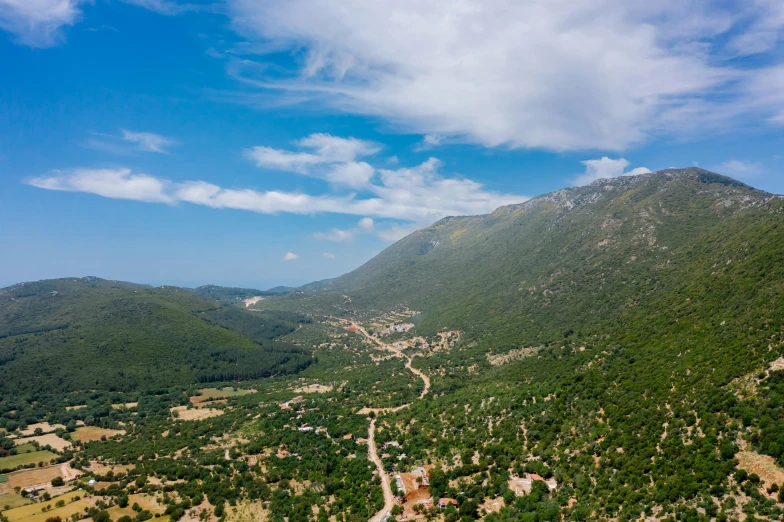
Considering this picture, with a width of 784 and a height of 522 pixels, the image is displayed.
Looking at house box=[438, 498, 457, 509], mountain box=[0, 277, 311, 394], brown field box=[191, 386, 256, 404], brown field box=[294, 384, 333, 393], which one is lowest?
brown field box=[191, 386, 256, 404]

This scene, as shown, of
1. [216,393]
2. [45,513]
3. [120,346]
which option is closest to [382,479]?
[45,513]

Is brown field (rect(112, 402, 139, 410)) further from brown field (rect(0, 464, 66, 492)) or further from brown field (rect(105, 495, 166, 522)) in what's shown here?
brown field (rect(105, 495, 166, 522))

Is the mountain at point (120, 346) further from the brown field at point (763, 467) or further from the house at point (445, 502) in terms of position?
the brown field at point (763, 467)

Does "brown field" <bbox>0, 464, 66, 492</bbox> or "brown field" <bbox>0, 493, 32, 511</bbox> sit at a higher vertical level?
"brown field" <bbox>0, 493, 32, 511</bbox>

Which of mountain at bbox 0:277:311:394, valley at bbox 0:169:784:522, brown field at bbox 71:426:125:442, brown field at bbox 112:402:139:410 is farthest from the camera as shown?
mountain at bbox 0:277:311:394

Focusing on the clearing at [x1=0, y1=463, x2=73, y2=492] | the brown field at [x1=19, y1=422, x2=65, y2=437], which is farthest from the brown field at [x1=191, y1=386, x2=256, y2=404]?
the clearing at [x1=0, y1=463, x2=73, y2=492]

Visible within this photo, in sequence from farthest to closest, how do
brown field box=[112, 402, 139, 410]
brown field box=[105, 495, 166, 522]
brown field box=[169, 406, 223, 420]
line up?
brown field box=[112, 402, 139, 410], brown field box=[169, 406, 223, 420], brown field box=[105, 495, 166, 522]

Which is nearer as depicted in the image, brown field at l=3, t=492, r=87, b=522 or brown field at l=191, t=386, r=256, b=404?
brown field at l=3, t=492, r=87, b=522
